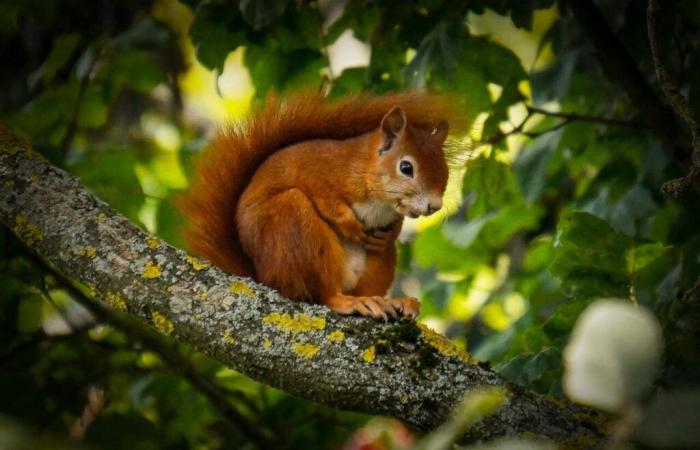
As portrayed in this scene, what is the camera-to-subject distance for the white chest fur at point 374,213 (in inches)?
88.3

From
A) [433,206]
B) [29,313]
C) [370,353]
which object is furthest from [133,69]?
[370,353]

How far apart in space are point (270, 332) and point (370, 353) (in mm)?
171

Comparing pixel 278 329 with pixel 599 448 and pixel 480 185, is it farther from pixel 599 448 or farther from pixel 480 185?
pixel 480 185

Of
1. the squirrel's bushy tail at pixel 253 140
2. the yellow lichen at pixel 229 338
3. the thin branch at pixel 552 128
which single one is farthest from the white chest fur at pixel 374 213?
the yellow lichen at pixel 229 338

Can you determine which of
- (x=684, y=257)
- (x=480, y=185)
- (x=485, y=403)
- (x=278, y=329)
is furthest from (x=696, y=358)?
(x=485, y=403)

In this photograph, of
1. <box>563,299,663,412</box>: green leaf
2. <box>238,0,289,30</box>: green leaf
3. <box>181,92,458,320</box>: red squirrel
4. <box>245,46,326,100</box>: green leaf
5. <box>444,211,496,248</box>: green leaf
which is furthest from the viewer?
<box>444,211,496,248</box>: green leaf

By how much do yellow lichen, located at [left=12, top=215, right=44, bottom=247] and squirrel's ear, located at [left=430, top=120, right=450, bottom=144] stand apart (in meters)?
1.09

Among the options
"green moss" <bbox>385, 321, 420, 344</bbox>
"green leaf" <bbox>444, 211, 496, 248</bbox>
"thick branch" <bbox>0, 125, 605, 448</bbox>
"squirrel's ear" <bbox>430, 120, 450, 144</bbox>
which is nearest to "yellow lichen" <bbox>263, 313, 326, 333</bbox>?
"thick branch" <bbox>0, 125, 605, 448</bbox>

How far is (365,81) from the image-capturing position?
2482 mm

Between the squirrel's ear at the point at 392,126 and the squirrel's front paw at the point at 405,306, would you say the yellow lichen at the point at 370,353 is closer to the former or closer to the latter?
the squirrel's front paw at the point at 405,306

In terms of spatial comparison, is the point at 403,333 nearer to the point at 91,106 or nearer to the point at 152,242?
the point at 152,242

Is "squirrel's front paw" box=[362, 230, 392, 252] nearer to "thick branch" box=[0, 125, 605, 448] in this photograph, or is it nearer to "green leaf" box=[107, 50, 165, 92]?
"thick branch" box=[0, 125, 605, 448]

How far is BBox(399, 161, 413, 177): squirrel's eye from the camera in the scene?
2299 mm

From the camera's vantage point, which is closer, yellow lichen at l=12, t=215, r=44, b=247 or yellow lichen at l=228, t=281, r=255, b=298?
yellow lichen at l=228, t=281, r=255, b=298
